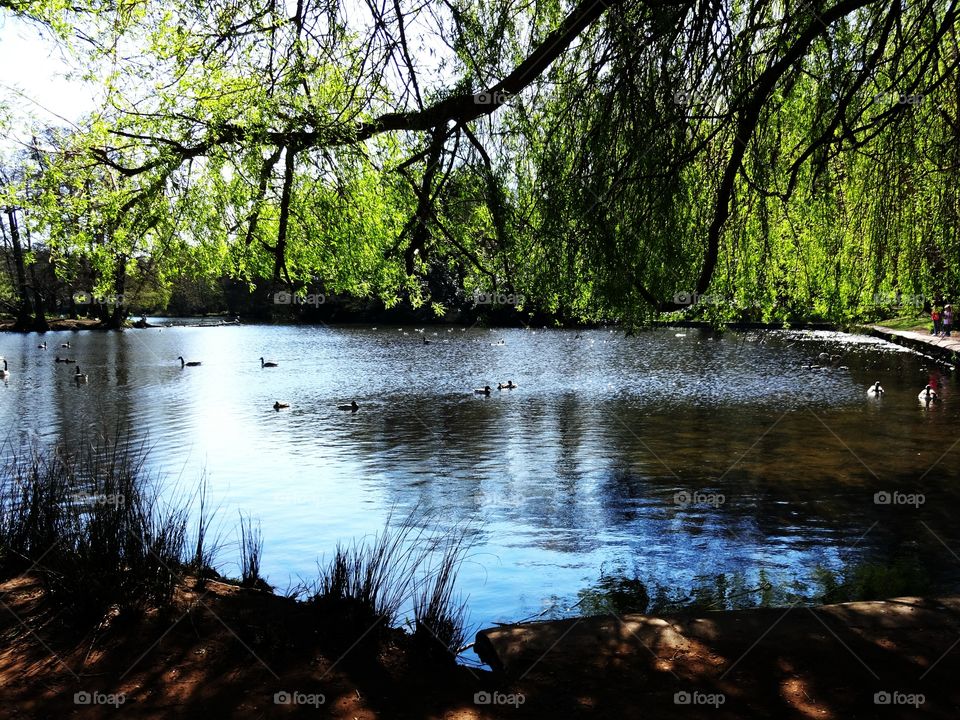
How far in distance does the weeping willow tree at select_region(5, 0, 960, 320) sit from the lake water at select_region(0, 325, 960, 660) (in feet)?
11.9

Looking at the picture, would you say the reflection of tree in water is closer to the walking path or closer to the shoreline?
the shoreline

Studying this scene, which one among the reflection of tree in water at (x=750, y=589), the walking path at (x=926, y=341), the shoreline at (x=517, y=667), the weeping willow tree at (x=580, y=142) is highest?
the weeping willow tree at (x=580, y=142)

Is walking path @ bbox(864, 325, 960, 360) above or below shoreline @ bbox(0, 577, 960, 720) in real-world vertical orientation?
above

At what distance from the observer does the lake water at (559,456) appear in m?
8.54

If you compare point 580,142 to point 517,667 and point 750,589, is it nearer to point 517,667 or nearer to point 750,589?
point 517,667

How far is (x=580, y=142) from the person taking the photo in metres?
4.21

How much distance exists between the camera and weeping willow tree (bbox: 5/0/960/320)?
3994 mm

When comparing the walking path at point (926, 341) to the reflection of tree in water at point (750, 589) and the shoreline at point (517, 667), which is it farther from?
the shoreline at point (517, 667)

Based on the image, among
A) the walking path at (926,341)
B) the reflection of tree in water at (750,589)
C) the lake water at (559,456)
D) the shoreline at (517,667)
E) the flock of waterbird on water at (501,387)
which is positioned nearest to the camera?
the shoreline at (517,667)

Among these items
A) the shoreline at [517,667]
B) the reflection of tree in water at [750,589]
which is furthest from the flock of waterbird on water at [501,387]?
the shoreline at [517,667]

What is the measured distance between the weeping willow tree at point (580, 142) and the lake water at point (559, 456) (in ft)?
11.9

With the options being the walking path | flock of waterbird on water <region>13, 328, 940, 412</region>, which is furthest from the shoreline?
the walking path

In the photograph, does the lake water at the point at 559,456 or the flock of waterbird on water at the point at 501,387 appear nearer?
the lake water at the point at 559,456

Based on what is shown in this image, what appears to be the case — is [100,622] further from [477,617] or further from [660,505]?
[660,505]
